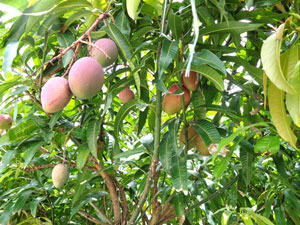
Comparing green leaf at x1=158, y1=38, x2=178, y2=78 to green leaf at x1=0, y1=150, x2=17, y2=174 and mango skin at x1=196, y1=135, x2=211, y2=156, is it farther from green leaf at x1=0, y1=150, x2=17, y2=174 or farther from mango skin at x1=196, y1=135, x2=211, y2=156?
green leaf at x1=0, y1=150, x2=17, y2=174

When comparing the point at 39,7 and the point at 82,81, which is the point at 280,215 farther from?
the point at 39,7

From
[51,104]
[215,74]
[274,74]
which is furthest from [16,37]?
[274,74]

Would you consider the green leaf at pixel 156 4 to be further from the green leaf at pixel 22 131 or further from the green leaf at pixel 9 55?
the green leaf at pixel 22 131

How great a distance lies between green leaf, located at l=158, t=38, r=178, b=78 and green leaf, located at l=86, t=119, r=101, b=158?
14.5 inches

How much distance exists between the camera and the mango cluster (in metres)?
0.86

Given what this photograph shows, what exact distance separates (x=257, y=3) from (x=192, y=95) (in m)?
0.36

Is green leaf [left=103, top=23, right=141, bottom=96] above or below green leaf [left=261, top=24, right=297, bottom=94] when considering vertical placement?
below

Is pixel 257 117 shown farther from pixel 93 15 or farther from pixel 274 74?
pixel 274 74

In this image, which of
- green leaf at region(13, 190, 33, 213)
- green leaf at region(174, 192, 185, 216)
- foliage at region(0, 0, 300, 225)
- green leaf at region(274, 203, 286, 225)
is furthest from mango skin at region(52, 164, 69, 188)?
green leaf at region(274, 203, 286, 225)

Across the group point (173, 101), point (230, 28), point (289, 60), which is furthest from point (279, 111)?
point (173, 101)

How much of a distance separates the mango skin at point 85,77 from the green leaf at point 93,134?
252mm

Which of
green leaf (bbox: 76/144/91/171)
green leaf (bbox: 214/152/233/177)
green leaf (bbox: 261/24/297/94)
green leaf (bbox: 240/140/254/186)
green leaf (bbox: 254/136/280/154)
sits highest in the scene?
green leaf (bbox: 261/24/297/94)

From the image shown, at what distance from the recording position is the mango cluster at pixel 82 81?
33.9 inches

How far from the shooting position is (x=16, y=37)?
2.98 ft
